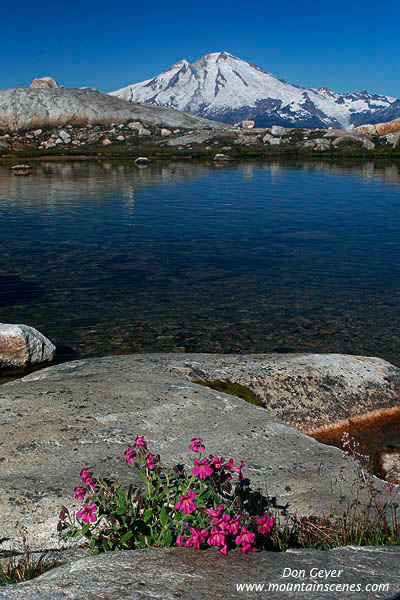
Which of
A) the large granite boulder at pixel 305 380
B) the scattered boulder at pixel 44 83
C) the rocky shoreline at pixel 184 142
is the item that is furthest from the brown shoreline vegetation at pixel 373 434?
the scattered boulder at pixel 44 83

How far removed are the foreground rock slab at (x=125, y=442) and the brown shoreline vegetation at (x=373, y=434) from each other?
125cm

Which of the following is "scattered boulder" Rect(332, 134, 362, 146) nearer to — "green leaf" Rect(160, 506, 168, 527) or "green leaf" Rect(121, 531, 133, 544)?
"green leaf" Rect(160, 506, 168, 527)

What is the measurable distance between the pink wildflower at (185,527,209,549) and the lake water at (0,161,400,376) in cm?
1071

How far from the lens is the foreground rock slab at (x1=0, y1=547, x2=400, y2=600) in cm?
404

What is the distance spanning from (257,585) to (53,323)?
14354mm

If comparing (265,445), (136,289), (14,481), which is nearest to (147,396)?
(265,445)

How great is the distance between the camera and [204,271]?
2411 centimetres

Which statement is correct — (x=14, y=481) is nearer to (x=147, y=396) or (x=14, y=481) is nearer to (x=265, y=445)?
(x=147, y=396)

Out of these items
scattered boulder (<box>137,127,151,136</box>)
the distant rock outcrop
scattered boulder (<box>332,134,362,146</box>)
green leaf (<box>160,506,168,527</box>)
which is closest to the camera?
green leaf (<box>160,506,168,527</box>)

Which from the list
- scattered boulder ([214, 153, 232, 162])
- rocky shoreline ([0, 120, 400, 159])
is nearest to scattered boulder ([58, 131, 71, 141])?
rocky shoreline ([0, 120, 400, 159])

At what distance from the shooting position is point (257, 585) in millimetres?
4148

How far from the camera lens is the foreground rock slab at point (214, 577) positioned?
13.2 ft

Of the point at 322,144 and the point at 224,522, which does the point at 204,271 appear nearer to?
the point at 224,522

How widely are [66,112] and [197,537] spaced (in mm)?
142452
